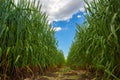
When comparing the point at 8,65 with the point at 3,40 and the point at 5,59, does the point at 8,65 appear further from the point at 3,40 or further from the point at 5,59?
the point at 3,40

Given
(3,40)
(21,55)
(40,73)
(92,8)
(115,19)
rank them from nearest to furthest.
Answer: (115,19) → (3,40) → (21,55) → (92,8) → (40,73)

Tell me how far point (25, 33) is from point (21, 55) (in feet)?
1.17

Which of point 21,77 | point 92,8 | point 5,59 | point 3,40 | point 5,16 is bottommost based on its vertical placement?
point 21,77

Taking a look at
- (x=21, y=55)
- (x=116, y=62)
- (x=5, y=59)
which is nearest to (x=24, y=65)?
(x=21, y=55)

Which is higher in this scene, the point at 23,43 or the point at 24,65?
the point at 23,43

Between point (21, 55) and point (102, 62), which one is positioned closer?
point (102, 62)

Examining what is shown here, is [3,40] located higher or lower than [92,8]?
lower

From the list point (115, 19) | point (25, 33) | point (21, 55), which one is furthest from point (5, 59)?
point (115, 19)

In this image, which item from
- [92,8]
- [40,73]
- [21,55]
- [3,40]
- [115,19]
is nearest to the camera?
[115,19]

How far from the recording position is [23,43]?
3.90m

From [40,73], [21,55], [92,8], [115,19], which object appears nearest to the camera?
[115,19]

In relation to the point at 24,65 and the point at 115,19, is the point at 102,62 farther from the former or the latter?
the point at 24,65

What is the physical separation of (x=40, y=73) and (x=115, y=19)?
261 cm

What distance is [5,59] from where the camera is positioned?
3512mm
